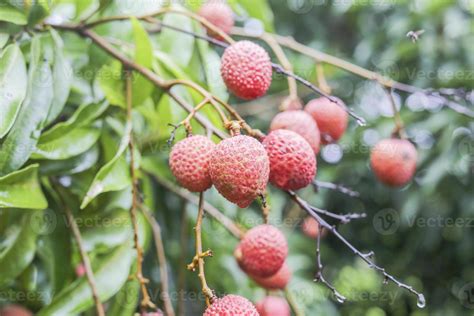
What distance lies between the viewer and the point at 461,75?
1.74m

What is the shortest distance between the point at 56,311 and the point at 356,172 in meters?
1.30

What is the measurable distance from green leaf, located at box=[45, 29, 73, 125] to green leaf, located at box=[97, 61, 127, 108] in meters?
0.06

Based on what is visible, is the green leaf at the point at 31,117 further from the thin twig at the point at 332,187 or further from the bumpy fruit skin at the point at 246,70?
the thin twig at the point at 332,187

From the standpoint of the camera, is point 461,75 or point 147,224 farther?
point 461,75

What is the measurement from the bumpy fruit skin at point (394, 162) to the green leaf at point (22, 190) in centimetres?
61

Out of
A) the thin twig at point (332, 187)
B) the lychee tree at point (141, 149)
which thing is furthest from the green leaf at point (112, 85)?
the thin twig at point (332, 187)

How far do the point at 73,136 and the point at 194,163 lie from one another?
1.06ft

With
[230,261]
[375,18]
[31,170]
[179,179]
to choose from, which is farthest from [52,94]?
[375,18]

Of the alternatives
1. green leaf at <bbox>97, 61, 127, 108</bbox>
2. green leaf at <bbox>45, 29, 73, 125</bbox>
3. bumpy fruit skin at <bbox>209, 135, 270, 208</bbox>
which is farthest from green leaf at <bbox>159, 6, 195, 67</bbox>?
bumpy fruit skin at <bbox>209, 135, 270, 208</bbox>

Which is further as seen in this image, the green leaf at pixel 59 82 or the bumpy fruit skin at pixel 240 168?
the green leaf at pixel 59 82

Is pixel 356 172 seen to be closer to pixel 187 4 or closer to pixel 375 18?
pixel 375 18

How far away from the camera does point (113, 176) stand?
2.73 feet

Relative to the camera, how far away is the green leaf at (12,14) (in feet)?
3.00

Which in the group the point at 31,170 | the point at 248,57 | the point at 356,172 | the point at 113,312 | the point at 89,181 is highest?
the point at 248,57
